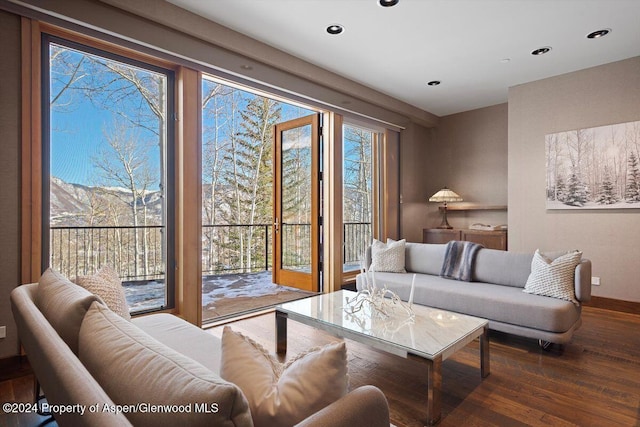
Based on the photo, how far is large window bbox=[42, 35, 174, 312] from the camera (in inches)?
105

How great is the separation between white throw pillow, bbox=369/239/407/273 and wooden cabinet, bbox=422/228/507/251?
1.66 meters

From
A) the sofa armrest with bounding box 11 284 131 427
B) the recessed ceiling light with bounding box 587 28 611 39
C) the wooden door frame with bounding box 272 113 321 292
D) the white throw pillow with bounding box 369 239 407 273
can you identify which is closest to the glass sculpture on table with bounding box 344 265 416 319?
the white throw pillow with bounding box 369 239 407 273

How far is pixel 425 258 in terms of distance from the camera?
399 centimetres

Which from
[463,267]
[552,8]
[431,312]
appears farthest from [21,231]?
[552,8]

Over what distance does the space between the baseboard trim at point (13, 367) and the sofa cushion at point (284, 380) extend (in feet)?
7.61

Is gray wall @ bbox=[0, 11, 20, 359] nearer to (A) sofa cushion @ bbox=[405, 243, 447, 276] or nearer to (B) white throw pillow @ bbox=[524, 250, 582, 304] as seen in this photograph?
(A) sofa cushion @ bbox=[405, 243, 447, 276]

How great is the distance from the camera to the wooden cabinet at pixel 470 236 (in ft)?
16.2

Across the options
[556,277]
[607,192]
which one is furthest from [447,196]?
[556,277]

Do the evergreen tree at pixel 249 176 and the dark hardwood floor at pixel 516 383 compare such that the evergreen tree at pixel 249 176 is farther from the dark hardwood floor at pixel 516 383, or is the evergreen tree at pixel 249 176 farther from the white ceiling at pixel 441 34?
the dark hardwood floor at pixel 516 383

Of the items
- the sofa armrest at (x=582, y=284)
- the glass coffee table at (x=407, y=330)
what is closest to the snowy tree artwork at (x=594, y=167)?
the sofa armrest at (x=582, y=284)

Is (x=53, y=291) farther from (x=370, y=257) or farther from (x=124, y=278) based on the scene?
(x=370, y=257)

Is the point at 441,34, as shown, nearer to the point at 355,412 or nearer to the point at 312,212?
the point at 312,212

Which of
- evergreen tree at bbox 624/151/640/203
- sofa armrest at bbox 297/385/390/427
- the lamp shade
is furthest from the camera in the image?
the lamp shade

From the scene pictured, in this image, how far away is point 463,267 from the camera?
358 centimetres
